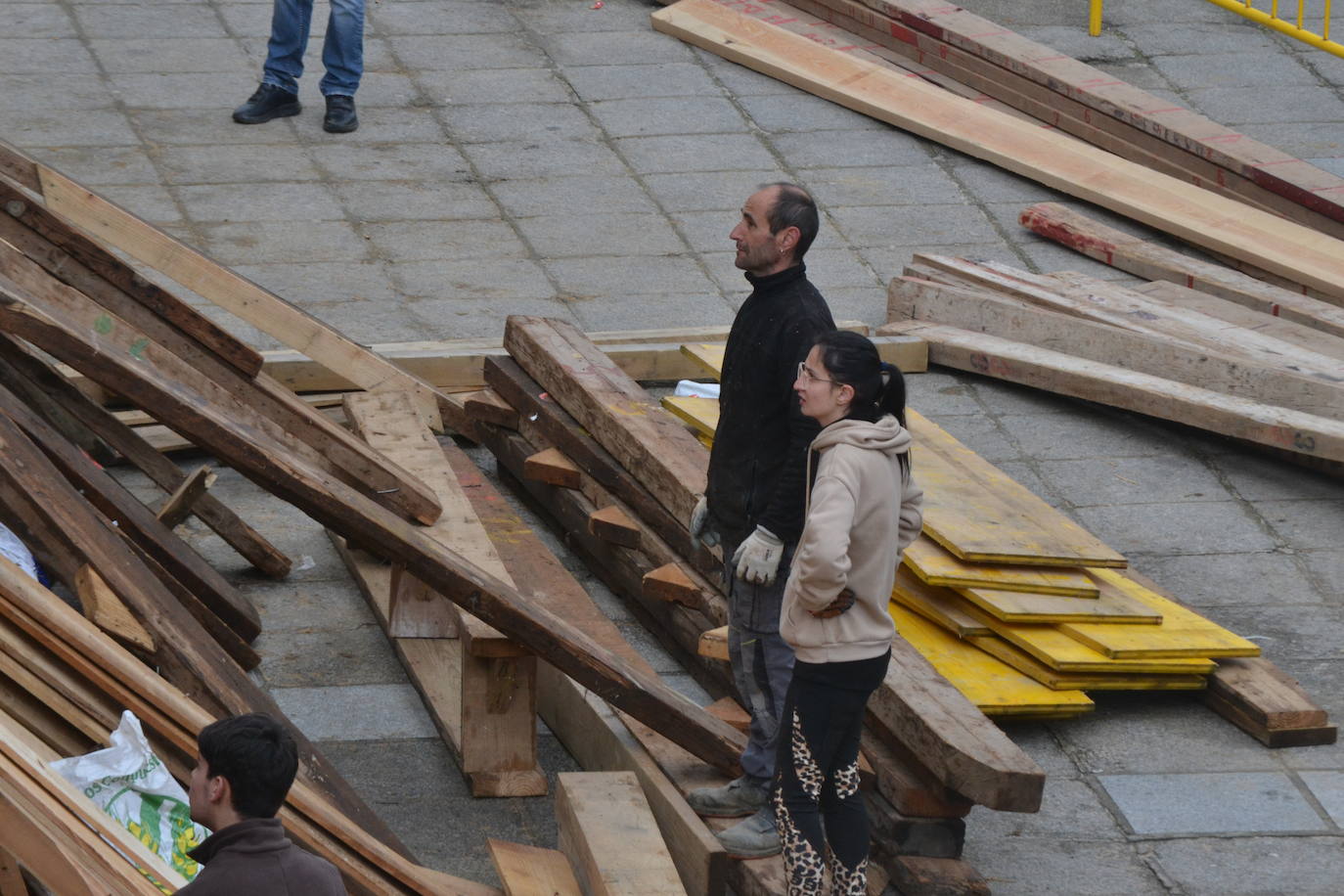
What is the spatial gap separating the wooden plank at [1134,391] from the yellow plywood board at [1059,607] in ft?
5.84

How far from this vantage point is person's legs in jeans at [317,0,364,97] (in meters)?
10.8

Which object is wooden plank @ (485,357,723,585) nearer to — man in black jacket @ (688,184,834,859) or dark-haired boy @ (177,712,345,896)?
man in black jacket @ (688,184,834,859)

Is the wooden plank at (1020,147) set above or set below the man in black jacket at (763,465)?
below

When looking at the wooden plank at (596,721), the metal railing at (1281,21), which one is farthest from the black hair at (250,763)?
the metal railing at (1281,21)

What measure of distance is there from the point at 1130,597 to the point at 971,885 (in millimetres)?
1571

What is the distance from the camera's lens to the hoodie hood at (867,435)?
472 cm

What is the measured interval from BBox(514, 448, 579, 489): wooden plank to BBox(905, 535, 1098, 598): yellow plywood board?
4.79 feet

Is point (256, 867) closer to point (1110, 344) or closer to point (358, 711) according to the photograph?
point (358, 711)

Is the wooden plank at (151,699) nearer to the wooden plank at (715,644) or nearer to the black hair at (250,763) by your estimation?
the black hair at (250,763)

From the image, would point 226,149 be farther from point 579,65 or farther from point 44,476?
point 44,476

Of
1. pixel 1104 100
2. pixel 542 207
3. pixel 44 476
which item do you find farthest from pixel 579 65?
pixel 44 476

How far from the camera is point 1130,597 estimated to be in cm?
636

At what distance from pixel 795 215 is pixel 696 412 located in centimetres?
225

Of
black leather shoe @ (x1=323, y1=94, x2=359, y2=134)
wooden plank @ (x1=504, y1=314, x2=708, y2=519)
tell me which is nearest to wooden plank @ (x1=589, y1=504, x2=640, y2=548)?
wooden plank @ (x1=504, y1=314, x2=708, y2=519)
